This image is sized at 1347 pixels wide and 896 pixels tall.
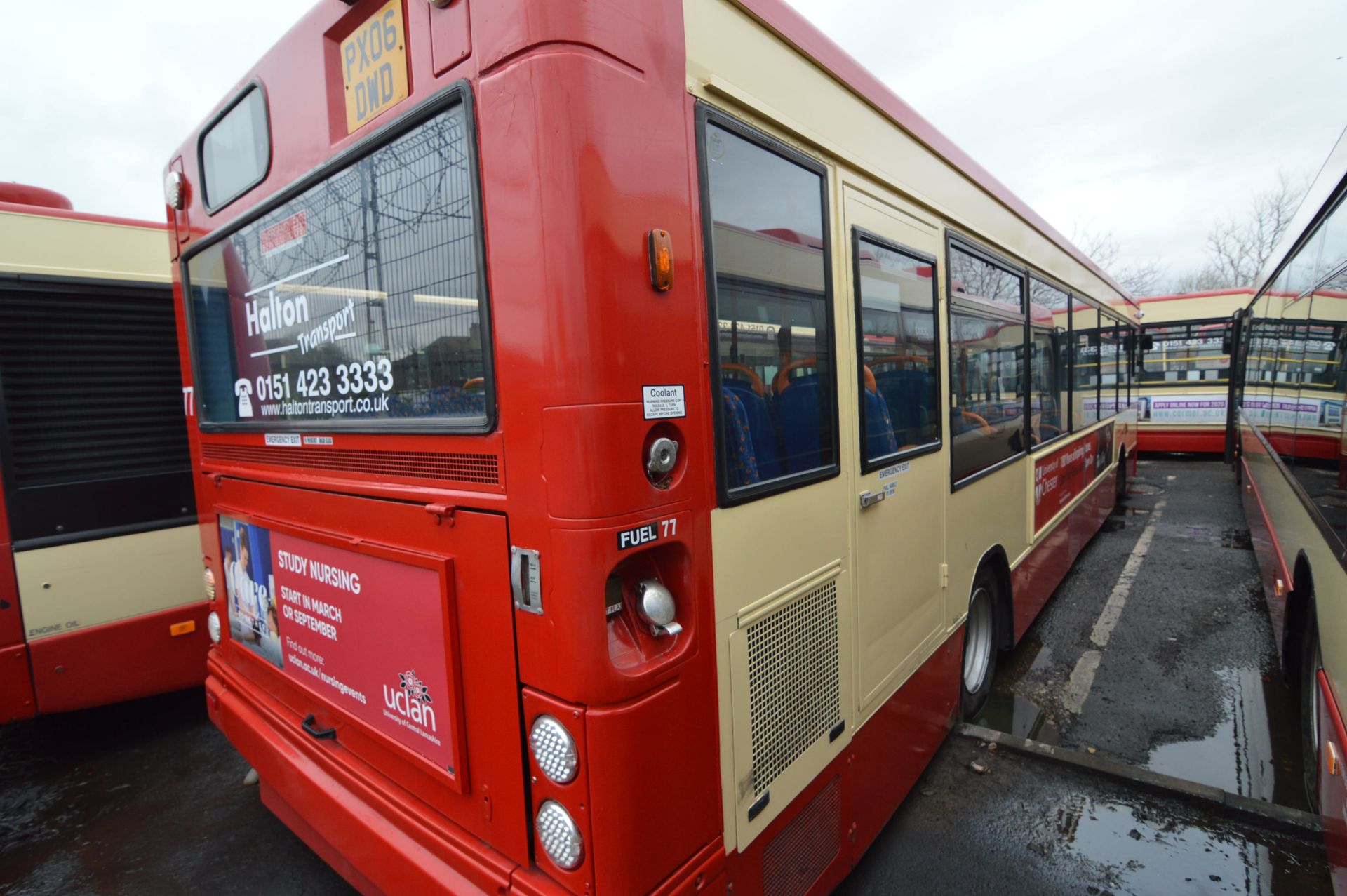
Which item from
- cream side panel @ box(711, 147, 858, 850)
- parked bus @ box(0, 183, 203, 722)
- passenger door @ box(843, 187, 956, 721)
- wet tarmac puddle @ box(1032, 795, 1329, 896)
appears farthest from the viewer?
parked bus @ box(0, 183, 203, 722)

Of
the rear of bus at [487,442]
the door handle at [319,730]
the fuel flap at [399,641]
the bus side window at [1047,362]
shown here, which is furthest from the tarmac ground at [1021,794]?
the bus side window at [1047,362]

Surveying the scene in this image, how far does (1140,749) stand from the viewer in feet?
12.0

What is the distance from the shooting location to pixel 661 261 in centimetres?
153

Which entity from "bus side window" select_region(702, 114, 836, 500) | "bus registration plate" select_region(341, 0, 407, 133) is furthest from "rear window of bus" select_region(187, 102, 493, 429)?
"bus side window" select_region(702, 114, 836, 500)

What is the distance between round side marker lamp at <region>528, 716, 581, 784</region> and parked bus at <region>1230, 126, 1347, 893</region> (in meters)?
2.42

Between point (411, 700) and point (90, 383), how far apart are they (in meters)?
3.49

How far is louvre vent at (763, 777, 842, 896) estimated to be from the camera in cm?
203

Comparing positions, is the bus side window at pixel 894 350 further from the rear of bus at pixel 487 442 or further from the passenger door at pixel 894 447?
the rear of bus at pixel 487 442

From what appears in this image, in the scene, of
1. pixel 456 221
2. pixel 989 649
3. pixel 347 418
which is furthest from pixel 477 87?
pixel 989 649

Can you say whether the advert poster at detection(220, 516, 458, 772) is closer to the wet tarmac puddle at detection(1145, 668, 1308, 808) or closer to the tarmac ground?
the tarmac ground

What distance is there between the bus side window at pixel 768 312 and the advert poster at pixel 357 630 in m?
0.96

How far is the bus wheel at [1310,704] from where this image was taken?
2898 mm

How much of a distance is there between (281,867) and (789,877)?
7.65 ft

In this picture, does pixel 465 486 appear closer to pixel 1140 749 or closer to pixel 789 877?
pixel 789 877
